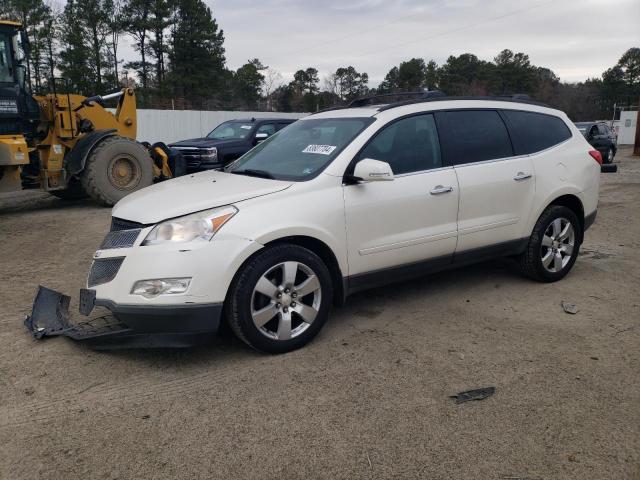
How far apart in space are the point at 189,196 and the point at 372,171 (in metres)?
1.30

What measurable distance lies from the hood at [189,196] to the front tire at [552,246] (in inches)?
105

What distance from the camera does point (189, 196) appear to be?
3869 mm

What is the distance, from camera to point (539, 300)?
16.3 ft

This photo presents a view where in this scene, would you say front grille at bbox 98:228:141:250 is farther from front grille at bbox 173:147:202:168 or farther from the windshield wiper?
front grille at bbox 173:147:202:168

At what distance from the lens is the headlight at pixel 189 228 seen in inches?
138

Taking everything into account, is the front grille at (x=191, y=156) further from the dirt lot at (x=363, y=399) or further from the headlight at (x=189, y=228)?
the headlight at (x=189, y=228)

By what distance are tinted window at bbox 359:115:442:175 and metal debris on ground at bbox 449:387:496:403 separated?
1792 mm

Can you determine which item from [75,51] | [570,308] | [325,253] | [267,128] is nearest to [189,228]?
[325,253]

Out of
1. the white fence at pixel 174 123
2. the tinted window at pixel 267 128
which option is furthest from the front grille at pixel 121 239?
the white fence at pixel 174 123

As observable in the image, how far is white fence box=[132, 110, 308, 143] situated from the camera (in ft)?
80.2

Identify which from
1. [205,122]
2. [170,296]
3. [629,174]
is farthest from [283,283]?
[205,122]

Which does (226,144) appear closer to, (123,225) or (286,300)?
(123,225)

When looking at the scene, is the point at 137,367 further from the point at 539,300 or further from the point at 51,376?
the point at 539,300

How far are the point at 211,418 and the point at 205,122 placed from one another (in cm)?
2520
